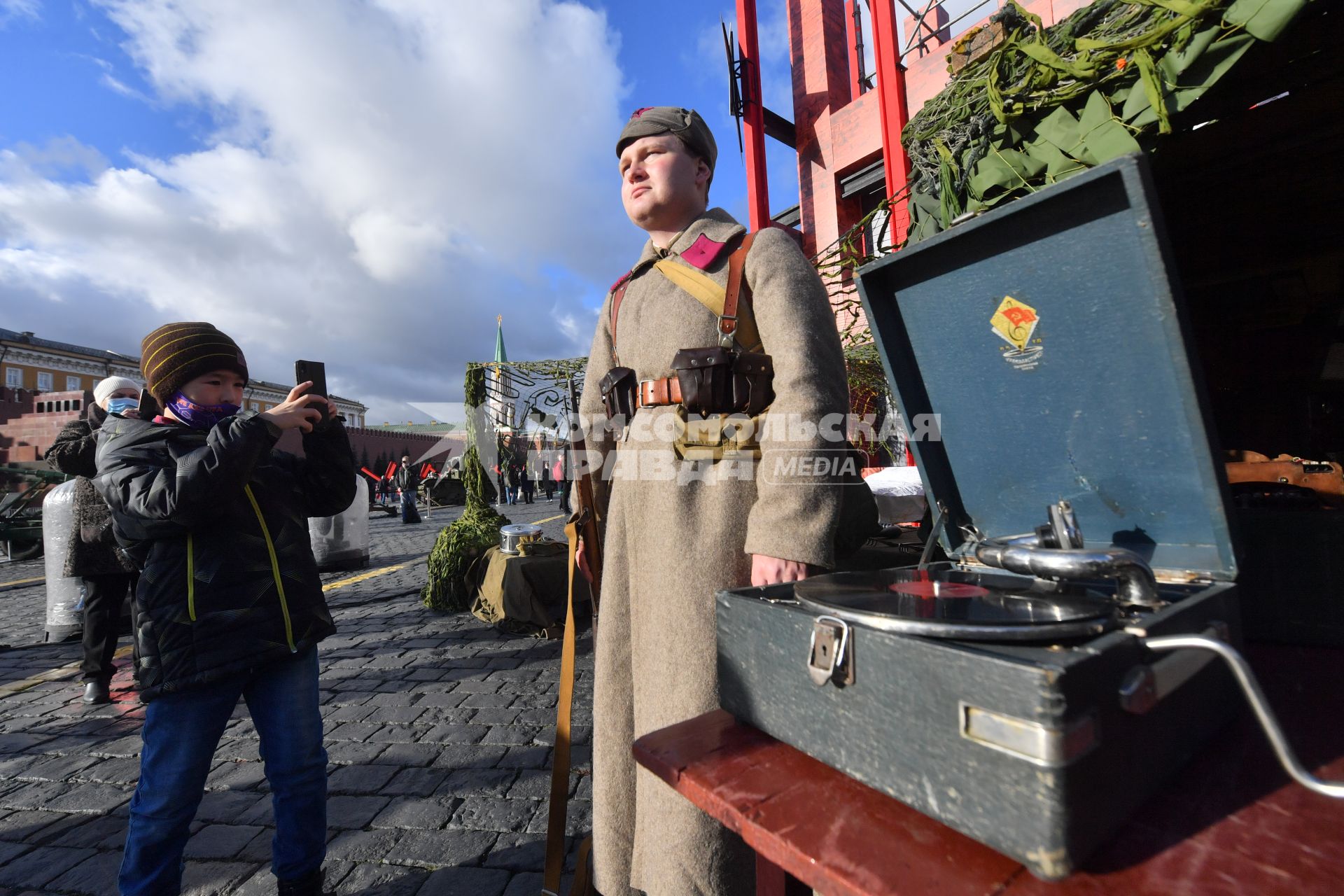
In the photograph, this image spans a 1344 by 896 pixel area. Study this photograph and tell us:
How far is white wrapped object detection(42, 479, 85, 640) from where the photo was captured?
195 inches

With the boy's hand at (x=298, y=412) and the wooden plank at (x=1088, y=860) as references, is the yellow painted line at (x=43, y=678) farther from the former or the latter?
the wooden plank at (x=1088, y=860)

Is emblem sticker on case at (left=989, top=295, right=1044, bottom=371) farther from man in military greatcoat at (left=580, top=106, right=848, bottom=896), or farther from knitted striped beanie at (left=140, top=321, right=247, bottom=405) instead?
knitted striped beanie at (left=140, top=321, right=247, bottom=405)

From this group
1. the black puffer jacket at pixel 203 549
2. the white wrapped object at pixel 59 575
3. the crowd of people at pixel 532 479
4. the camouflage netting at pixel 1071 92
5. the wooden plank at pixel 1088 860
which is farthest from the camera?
the crowd of people at pixel 532 479

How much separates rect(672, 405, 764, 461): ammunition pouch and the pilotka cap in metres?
0.84

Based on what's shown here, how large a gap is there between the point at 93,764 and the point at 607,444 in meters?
3.36

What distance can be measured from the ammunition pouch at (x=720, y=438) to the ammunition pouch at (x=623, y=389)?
271mm

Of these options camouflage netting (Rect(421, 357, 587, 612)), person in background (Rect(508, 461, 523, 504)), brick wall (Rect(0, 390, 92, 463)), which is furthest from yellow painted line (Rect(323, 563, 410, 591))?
brick wall (Rect(0, 390, 92, 463))

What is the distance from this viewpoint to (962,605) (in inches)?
34.9

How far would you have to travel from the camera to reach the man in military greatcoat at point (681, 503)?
4.61 feet

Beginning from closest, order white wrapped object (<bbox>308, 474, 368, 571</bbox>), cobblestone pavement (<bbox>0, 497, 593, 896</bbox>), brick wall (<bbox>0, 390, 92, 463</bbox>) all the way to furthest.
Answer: cobblestone pavement (<bbox>0, 497, 593, 896</bbox>) → white wrapped object (<bbox>308, 474, 368, 571</bbox>) → brick wall (<bbox>0, 390, 92, 463</bbox>)

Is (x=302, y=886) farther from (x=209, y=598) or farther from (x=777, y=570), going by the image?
(x=777, y=570)

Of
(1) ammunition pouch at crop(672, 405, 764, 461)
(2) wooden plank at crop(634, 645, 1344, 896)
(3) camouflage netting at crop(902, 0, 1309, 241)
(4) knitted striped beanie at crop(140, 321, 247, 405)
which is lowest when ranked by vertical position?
(2) wooden plank at crop(634, 645, 1344, 896)

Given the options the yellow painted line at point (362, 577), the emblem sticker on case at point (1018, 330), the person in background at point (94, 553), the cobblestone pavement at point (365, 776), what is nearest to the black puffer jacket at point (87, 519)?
the person in background at point (94, 553)

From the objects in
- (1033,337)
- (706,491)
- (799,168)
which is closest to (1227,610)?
(1033,337)
